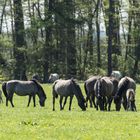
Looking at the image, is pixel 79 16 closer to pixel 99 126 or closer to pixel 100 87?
pixel 100 87

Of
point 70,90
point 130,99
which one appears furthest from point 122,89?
point 70,90

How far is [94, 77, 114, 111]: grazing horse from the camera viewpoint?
28453mm

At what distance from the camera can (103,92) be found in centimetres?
2934

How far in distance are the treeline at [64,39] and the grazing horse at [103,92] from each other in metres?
35.9

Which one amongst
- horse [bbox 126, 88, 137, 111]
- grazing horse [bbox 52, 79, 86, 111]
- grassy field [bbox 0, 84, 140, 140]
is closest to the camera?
grassy field [bbox 0, 84, 140, 140]

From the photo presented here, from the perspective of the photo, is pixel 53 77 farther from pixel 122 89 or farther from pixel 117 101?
pixel 117 101

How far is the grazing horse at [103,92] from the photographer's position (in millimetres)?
28453

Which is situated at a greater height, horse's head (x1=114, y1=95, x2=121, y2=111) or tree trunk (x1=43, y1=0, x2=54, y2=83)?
tree trunk (x1=43, y1=0, x2=54, y2=83)

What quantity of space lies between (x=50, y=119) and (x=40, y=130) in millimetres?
3552

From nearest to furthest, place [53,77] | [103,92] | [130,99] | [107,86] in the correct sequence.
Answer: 1. [130,99]
2. [103,92]
3. [107,86]
4. [53,77]

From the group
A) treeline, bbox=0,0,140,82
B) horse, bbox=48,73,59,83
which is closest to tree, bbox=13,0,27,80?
treeline, bbox=0,0,140,82

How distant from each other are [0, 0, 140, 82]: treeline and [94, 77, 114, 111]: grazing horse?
35.9 metres

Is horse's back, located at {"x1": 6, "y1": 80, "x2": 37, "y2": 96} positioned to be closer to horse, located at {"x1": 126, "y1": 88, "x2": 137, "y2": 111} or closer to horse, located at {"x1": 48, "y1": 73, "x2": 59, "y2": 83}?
horse, located at {"x1": 126, "y1": 88, "x2": 137, "y2": 111}

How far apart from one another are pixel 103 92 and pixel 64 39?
40.3 meters
